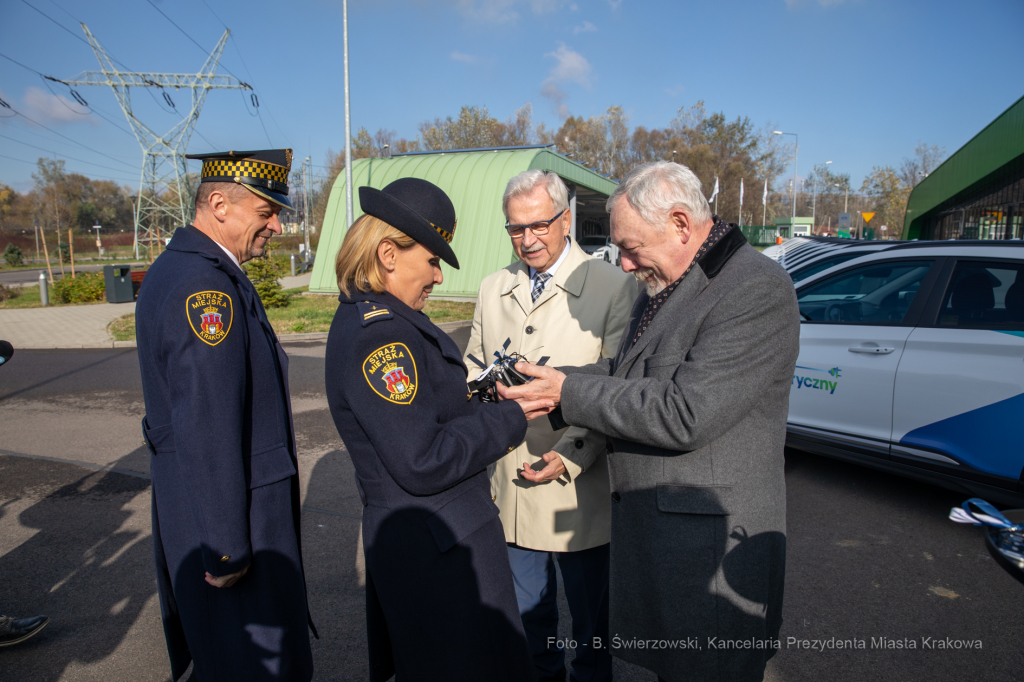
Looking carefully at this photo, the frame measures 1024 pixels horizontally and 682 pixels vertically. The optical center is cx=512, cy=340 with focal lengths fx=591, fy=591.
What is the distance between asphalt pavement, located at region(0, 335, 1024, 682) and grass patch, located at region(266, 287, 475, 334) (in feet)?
→ 22.9

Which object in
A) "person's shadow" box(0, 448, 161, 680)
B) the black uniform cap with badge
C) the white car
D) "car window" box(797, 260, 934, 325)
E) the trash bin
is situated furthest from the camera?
the trash bin

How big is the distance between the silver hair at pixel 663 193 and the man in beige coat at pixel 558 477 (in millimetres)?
698

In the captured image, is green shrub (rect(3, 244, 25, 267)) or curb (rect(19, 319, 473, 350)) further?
green shrub (rect(3, 244, 25, 267))

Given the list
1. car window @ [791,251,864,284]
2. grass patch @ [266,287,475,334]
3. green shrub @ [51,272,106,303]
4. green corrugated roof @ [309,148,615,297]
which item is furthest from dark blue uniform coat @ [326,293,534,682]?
green shrub @ [51,272,106,303]

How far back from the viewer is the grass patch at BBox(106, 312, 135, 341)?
1206 cm

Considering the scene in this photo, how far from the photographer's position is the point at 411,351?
5.45ft

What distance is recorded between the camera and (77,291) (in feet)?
59.6

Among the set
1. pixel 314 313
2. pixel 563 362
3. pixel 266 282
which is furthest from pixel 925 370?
pixel 266 282

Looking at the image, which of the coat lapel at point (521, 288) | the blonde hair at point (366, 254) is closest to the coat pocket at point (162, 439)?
the blonde hair at point (366, 254)

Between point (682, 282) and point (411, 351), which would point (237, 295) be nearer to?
point (411, 351)

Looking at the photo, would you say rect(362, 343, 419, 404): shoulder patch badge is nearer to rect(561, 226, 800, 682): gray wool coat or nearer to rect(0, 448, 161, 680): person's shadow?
rect(561, 226, 800, 682): gray wool coat

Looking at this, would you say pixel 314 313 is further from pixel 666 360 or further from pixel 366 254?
pixel 666 360

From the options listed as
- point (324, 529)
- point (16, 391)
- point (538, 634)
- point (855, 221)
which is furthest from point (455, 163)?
point (855, 221)

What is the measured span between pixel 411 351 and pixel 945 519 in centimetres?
442
